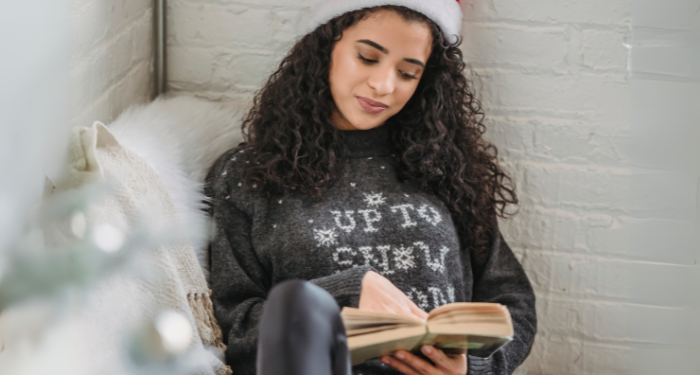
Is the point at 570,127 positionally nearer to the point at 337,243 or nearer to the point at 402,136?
the point at 402,136

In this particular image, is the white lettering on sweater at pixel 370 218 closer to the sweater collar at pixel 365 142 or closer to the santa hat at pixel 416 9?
the sweater collar at pixel 365 142

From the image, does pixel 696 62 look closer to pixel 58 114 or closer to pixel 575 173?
pixel 575 173

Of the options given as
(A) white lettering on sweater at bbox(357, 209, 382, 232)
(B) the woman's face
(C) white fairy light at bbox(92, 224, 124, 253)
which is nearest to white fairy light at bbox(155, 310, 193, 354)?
(C) white fairy light at bbox(92, 224, 124, 253)

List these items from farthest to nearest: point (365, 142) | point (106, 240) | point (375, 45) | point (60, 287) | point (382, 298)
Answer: point (365, 142)
point (375, 45)
point (382, 298)
point (106, 240)
point (60, 287)

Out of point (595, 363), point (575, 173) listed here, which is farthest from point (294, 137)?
point (595, 363)

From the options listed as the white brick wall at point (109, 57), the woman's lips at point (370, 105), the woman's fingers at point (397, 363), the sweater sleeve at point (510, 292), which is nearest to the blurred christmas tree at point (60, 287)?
the white brick wall at point (109, 57)

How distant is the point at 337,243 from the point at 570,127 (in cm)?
57

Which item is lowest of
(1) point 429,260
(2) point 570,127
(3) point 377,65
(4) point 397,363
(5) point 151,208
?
(4) point 397,363

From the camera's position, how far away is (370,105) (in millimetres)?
1011

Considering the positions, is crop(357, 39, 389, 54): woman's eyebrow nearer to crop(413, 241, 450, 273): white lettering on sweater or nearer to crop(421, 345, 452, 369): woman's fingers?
crop(413, 241, 450, 273): white lettering on sweater

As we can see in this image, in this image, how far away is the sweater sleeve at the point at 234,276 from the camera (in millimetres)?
958

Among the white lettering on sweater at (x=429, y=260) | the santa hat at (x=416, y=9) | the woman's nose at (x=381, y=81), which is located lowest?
the white lettering on sweater at (x=429, y=260)

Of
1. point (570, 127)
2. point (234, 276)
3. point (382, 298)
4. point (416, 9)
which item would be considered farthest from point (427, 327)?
point (570, 127)

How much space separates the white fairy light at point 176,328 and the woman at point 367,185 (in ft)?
0.40
